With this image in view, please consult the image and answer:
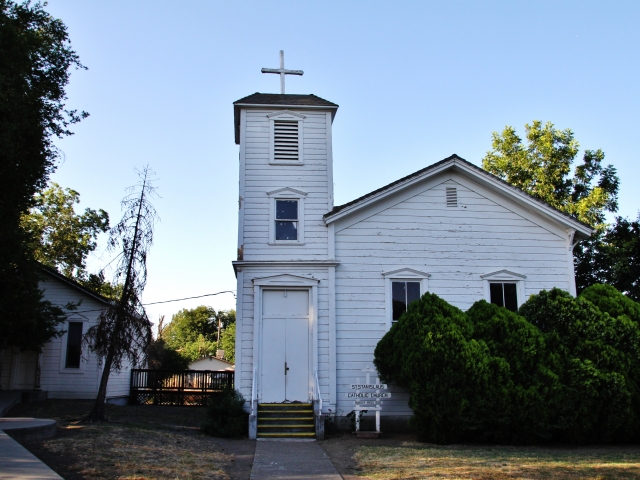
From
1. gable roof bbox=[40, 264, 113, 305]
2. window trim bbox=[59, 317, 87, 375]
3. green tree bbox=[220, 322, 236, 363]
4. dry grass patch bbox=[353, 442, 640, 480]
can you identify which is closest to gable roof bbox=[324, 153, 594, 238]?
dry grass patch bbox=[353, 442, 640, 480]

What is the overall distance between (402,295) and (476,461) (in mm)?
6157

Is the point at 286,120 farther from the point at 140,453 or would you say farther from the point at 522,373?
the point at 140,453

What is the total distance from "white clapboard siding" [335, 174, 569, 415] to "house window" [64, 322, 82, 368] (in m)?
13.0

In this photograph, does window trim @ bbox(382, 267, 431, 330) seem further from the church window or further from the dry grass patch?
the dry grass patch

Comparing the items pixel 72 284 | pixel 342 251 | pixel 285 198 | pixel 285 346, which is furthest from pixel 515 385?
pixel 72 284

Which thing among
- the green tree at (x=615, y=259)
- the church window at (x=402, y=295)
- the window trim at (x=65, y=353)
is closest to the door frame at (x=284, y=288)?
the church window at (x=402, y=295)

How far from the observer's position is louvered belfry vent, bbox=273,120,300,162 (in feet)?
56.2

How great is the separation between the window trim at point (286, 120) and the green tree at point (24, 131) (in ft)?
20.9

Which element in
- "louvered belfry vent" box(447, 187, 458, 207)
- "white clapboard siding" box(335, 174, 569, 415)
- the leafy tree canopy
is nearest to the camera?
"white clapboard siding" box(335, 174, 569, 415)

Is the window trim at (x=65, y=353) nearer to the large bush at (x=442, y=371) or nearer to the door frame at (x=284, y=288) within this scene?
the door frame at (x=284, y=288)

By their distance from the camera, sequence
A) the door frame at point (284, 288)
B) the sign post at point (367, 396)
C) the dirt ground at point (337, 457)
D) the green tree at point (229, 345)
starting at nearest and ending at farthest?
the dirt ground at point (337, 457) → the sign post at point (367, 396) → the door frame at point (284, 288) → the green tree at point (229, 345)

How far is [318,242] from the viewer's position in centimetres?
1633

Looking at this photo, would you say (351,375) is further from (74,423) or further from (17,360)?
(17,360)

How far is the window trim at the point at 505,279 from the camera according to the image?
16531 mm
